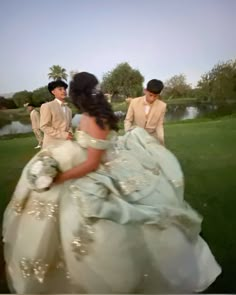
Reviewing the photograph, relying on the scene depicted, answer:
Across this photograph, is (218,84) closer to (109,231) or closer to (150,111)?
A: (150,111)

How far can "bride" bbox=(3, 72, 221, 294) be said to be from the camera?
47.2 inches

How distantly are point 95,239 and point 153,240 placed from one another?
8.6 inches

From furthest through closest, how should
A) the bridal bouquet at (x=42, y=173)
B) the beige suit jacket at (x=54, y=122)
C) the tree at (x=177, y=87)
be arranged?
the tree at (x=177, y=87) → the beige suit jacket at (x=54, y=122) → the bridal bouquet at (x=42, y=173)

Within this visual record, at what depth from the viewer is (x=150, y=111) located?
1485 mm

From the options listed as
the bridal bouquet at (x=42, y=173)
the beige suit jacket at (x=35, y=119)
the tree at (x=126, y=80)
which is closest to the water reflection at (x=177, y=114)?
the beige suit jacket at (x=35, y=119)

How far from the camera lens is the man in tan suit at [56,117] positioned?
1.39m

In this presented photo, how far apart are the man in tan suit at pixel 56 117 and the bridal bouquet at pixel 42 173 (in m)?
0.20

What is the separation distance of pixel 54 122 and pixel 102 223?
0.48m

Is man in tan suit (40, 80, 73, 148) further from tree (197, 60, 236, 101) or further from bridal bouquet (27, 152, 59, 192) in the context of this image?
tree (197, 60, 236, 101)

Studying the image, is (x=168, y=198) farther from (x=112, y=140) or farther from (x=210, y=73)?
(x=210, y=73)

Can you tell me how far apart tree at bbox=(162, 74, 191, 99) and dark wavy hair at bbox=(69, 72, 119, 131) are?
1.23 feet

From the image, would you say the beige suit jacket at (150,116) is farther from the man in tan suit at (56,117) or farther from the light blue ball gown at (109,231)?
the man in tan suit at (56,117)

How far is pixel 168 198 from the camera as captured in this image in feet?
4.31

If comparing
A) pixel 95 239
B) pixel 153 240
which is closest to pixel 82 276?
pixel 95 239
